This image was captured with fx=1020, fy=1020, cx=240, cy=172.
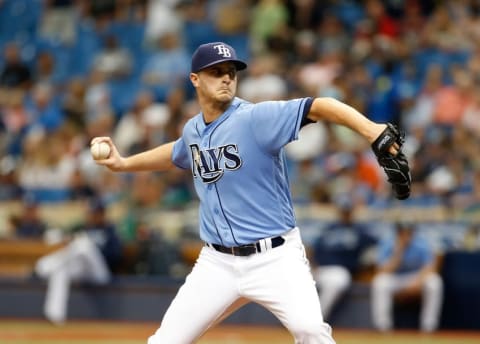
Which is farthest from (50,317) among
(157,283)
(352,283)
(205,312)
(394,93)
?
(205,312)

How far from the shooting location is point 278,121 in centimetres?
498

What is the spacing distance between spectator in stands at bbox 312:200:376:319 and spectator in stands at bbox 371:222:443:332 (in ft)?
1.14

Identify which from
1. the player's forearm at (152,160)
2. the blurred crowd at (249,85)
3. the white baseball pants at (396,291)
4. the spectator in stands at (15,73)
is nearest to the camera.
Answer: the player's forearm at (152,160)

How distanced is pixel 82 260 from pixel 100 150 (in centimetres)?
659

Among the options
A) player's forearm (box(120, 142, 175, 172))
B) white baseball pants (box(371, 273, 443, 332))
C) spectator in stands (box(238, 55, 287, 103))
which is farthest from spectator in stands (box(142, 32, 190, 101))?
player's forearm (box(120, 142, 175, 172))

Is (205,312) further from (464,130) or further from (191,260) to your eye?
(464,130)

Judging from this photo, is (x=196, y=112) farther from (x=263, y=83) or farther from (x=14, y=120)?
(x=14, y=120)

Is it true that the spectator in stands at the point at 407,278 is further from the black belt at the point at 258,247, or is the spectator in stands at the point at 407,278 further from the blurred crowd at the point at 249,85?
the black belt at the point at 258,247

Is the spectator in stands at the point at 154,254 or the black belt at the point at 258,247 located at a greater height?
the black belt at the point at 258,247

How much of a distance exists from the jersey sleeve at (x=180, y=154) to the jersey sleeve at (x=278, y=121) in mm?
668

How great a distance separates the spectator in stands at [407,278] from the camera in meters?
11.1

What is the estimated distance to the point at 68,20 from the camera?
1672cm

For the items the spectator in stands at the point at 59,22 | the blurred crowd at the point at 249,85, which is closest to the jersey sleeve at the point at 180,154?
the blurred crowd at the point at 249,85

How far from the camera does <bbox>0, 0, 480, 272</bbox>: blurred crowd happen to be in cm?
1224
